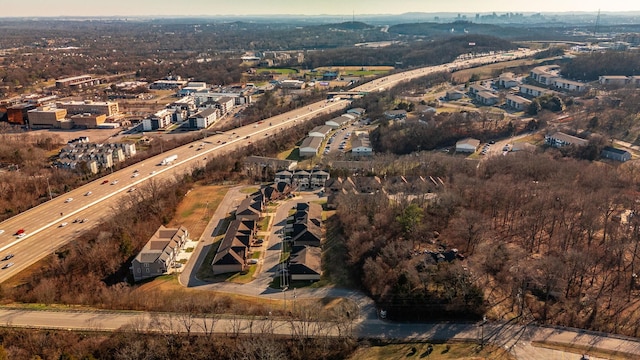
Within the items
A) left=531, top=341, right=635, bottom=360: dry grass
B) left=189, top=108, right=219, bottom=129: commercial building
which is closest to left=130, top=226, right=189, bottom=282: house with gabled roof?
left=531, top=341, right=635, bottom=360: dry grass

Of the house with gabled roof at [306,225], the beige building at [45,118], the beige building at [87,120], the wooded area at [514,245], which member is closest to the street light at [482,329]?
the wooded area at [514,245]

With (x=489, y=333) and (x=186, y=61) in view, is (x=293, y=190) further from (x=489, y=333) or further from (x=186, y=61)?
(x=186, y=61)

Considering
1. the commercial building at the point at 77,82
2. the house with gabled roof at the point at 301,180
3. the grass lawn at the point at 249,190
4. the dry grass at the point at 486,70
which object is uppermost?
the dry grass at the point at 486,70

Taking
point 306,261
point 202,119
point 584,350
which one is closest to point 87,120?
point 202,119

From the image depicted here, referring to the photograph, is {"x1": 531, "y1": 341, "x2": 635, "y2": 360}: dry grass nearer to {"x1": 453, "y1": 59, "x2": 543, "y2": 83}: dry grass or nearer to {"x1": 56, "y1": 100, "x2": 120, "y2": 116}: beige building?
{"x1": 56, "y1": 100, "x2": 120, "y2": 116}: beige building

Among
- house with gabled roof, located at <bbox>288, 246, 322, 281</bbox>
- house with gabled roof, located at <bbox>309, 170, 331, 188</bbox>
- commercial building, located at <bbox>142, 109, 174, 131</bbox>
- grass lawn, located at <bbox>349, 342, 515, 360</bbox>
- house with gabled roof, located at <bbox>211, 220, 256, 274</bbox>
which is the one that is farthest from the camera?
commercial building, located at <bbox>142, 109, 174, 131</bbox>

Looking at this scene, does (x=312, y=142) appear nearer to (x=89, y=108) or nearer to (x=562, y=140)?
(x=562, y=140)

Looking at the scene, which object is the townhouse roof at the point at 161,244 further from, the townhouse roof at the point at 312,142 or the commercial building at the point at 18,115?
the commercial building at the point at 18,115
